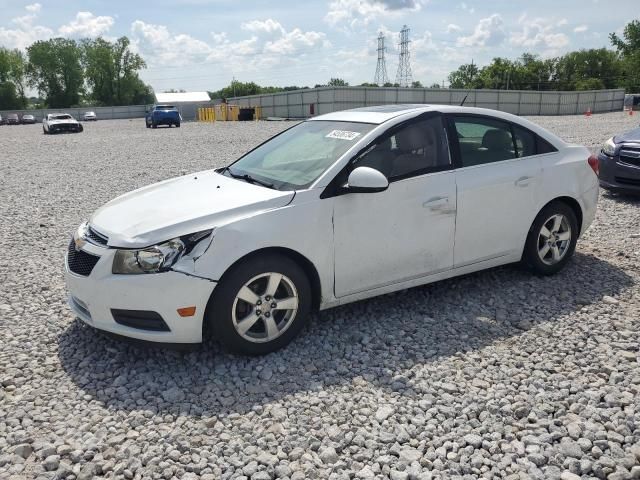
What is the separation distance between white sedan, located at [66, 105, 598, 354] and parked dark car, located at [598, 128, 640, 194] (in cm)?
400

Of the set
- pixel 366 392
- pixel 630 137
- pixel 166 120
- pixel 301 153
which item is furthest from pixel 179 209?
pixel 166 120

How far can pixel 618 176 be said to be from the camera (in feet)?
29.0

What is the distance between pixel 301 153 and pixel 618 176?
21.6 ft

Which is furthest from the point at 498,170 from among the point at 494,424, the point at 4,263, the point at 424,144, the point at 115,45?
the point at 115,45

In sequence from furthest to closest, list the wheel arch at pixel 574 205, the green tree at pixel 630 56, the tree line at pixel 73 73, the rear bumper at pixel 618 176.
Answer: the tree line at pixel 73 73 → the green tree at pixel 630 56 → the rear bumper at pixel 618 176 → the wheel arch at pixel 574 205

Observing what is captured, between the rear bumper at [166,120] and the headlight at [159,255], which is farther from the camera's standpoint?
the rear bumper at [166,120]

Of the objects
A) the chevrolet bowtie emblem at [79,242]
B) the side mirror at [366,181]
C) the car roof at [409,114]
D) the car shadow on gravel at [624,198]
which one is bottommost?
the car shadow on gravel at [624,198]

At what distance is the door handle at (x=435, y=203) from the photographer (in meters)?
4.30

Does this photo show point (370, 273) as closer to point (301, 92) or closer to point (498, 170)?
point (498, 170)

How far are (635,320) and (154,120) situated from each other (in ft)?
123

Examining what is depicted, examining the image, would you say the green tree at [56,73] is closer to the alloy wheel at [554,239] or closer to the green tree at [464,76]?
the green tree at [464,76]

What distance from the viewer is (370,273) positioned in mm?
4152

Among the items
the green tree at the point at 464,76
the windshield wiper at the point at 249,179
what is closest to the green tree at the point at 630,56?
the green tree at the point at 464,76

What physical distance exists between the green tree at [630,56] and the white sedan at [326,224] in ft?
269
